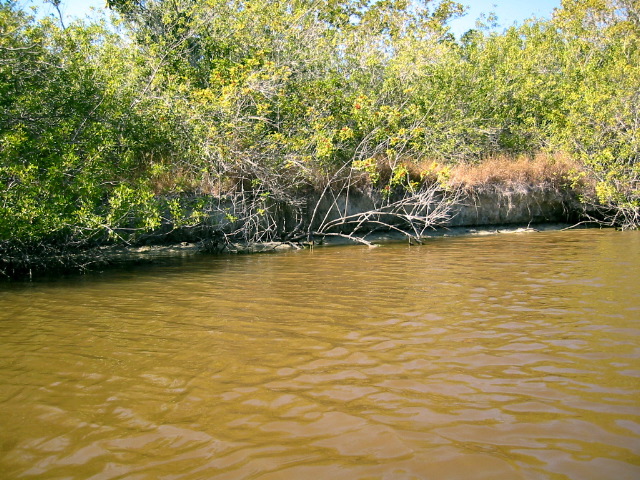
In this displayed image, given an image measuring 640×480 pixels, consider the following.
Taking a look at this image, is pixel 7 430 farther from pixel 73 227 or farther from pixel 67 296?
Answer: pixel 73 227

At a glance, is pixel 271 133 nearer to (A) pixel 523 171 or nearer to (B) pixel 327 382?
(A) pixel 523 171

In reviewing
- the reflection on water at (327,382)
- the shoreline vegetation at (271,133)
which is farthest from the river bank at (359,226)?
the reflection on water at (327,382)

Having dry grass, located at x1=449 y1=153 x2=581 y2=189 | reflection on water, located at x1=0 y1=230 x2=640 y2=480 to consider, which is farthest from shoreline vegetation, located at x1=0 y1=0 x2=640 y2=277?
reflection on water, located at x1=0 y1=230 x2=640 y2=480

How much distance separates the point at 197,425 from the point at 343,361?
62.5 inches

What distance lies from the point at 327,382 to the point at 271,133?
477 inches

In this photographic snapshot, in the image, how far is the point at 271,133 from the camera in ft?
50.8

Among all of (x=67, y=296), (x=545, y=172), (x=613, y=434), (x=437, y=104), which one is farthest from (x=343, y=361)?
(x=545, y=172)

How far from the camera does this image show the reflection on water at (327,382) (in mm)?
3078

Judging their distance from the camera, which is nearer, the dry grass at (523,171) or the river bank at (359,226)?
the river bank at (359,226)

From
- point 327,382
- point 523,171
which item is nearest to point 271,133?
point 523,171

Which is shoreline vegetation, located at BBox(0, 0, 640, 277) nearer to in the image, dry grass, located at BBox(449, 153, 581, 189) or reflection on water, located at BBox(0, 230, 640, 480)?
dry grass, located at BBox(449, 153, 581, 189)

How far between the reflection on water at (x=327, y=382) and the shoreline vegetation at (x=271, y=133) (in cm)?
332

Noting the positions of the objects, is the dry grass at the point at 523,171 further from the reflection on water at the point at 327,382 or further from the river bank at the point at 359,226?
the reflection on water at the point at 327,382

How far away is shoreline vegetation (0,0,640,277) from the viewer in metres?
10.7
